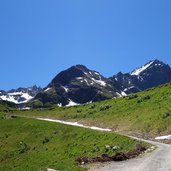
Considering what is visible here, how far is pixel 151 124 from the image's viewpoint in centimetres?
6125

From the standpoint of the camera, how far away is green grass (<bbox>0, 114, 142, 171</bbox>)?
47500 millimetres

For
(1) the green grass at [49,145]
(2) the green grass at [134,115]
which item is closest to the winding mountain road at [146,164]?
(1) the green grass at [49,145]

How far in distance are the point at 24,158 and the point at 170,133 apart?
2006 cm

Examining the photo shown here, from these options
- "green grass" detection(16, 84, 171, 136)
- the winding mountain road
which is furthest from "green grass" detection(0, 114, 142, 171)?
"green grass" detection(16, 84, 171, 136)

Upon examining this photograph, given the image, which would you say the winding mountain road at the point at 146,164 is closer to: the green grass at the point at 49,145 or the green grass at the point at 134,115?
the green grass at the point at 49,145

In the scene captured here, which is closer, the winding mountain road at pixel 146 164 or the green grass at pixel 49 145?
the winding mountain road at pixel 146 164

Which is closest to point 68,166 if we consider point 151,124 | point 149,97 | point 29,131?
point 151,124

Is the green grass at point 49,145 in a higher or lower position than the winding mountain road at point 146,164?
higher

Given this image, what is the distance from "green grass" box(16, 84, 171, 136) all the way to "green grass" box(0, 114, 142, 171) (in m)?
6.72

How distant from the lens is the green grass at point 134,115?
199ft

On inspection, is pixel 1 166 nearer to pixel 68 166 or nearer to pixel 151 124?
pixel 68 166

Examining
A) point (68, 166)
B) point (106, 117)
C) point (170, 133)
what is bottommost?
point (68, 166)

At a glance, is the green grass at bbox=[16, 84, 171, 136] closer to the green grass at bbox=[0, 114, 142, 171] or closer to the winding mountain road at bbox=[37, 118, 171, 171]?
the green grass at bbox=[0, 114, 142, 171]

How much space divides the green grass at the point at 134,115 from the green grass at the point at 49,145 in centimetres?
672
